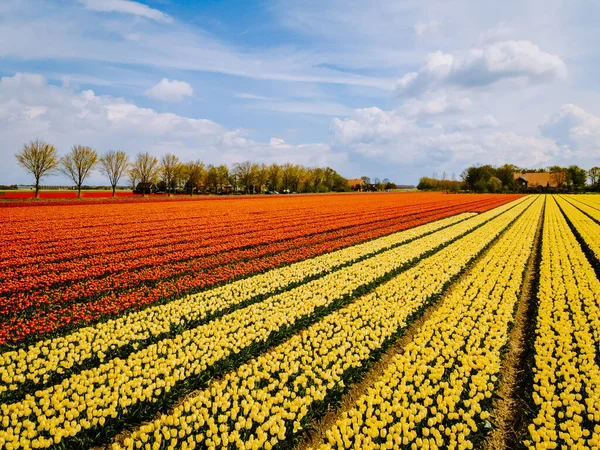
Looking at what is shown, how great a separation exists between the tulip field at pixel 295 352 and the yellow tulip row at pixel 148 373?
39 mm

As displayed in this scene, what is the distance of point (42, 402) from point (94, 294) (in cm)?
626

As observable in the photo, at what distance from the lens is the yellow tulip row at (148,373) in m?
4.98

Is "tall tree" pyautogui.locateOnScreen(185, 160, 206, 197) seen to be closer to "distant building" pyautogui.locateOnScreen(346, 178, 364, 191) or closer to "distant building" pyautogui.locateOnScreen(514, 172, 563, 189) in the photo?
"distant building" pyautogui.locateOnScreen(346, 178, 364, 191)

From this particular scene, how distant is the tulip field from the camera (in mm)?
5102

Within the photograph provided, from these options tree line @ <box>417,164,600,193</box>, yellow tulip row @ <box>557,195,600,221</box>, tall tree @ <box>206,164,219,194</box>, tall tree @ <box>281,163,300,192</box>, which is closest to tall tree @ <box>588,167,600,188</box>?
tree line @ <box>417,164,600,193</box>

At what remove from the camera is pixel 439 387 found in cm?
602

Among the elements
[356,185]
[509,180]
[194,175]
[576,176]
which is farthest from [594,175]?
[194,175]

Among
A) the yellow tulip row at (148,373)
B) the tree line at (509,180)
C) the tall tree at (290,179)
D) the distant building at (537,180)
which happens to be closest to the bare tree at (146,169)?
the tall tree at (290,179)

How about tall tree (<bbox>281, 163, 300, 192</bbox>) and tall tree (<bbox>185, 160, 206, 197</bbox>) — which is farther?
tall tree (<bbox>281, 163, 300, 192</bbox>)

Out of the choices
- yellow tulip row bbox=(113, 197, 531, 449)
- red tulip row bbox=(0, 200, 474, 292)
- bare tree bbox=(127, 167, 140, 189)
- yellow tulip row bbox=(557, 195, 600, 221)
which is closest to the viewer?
yellow tulip row bbox=(113, 197, 531, 449)

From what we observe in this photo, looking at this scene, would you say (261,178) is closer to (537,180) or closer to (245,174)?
(245,174)

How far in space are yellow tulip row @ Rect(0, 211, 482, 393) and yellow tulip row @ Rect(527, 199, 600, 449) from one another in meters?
7.57

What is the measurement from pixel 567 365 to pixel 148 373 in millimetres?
8353

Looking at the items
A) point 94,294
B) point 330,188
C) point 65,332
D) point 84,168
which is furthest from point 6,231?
point 330,188
